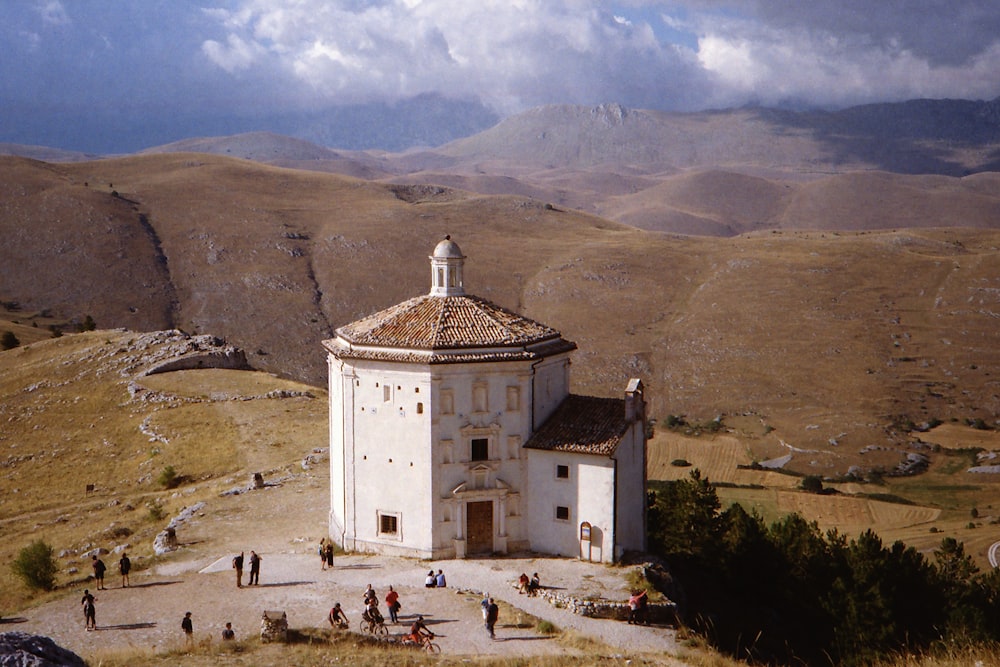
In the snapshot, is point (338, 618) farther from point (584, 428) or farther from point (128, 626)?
point (584, 428)

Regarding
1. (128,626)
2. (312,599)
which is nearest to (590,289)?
(312,599)

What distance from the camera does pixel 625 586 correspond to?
28.3 m

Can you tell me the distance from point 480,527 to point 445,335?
651cm

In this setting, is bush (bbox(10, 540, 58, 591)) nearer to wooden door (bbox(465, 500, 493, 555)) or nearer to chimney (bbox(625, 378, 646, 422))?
wooden door (bbox(465, 500, 493, 555))

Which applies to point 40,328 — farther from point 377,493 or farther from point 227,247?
point 377,493

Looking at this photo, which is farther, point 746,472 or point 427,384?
point 746,472

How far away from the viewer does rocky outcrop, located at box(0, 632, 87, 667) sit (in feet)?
52.7

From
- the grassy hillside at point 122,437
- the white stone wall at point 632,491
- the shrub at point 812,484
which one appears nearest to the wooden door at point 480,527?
the white stone wall at point 632,491

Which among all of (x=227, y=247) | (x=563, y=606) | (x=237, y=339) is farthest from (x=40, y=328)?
(x=563, y=606)

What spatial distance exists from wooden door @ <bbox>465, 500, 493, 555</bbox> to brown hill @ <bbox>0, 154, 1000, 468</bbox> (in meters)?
49.1

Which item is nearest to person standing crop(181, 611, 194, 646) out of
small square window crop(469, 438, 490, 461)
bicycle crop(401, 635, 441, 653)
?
bicycle crop(401, 635, 441, 653)

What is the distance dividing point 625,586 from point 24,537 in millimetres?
25081

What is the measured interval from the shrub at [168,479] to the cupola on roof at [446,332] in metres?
15.2

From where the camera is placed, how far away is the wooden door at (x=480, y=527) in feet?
102
